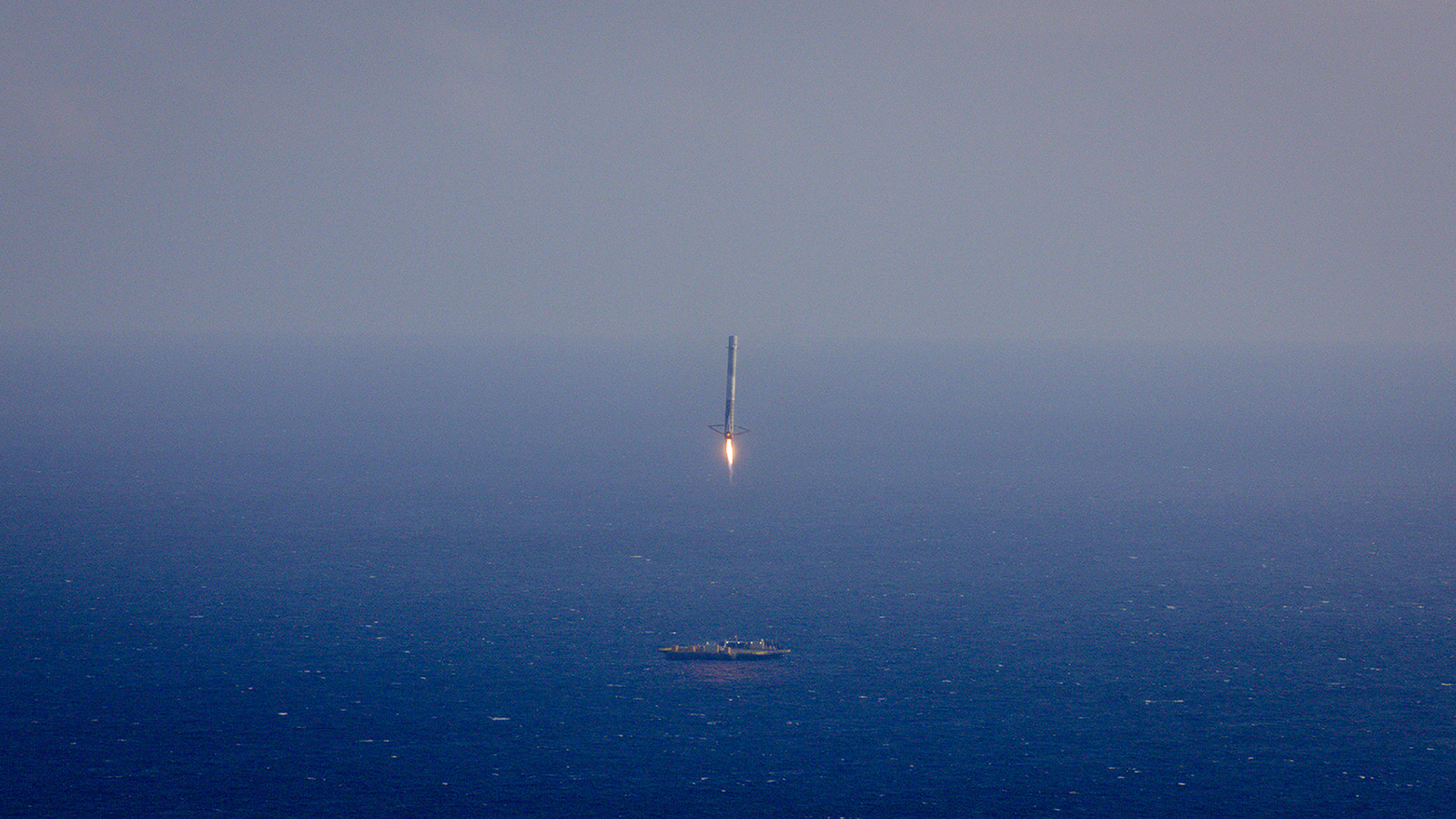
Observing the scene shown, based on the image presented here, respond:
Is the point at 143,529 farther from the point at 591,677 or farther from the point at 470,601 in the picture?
the point at 591,677

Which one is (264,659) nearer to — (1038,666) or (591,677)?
(591,677)

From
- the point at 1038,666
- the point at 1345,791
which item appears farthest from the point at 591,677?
the point at 1345,791

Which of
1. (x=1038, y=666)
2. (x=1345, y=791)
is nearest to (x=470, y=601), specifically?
(x=1038, y=666)

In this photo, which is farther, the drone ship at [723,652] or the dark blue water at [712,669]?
the drone ship at [723,652]

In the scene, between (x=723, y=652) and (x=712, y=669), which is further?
(x=723, y=652)

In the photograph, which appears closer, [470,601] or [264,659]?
[264,659]

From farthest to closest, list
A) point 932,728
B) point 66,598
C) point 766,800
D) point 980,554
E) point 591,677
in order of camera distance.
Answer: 1. point 980,554
2. point 66,598
3. point 591,677
4. point 932,728
5. point 766,800

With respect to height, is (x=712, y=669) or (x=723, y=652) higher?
(x=723, y=652)

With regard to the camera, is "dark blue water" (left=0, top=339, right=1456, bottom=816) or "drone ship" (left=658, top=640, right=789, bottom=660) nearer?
"dark blue water" (left=0, top=339, right=1456, bottom=816)

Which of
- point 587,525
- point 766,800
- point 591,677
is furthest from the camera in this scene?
point 587,525
